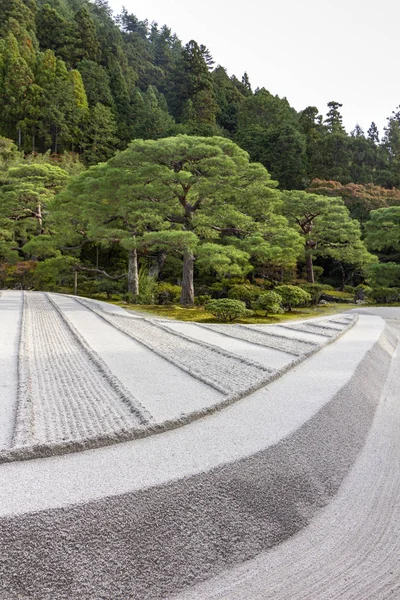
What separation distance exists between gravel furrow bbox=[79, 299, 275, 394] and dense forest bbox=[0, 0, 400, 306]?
13.6ft

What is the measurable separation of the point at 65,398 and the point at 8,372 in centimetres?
91

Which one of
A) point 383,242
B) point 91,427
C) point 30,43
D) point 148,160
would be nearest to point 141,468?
point 91,427

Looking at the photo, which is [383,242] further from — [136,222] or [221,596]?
[221,596]

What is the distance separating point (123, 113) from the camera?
95.4 feet

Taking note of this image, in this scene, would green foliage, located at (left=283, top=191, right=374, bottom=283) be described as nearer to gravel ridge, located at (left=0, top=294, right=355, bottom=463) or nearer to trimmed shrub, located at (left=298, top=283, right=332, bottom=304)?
trimmed shrub, located at (left=298, top=283, right=332, bottom=304)

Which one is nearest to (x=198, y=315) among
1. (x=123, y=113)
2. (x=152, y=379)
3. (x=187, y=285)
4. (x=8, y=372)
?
(x=187, y=285)

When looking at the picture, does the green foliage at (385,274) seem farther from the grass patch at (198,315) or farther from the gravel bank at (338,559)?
the gravel bank at (338,559)

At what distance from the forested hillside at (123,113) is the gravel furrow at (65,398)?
68.3ft

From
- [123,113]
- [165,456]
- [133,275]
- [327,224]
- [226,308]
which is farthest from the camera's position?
[123,113]

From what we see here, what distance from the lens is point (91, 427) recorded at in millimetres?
2174

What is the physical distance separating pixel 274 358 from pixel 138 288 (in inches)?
355

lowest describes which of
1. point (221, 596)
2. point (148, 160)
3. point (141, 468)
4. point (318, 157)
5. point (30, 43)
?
point (221, 596)

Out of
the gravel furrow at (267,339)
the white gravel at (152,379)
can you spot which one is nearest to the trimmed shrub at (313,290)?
the gravel furrow at (267,339)

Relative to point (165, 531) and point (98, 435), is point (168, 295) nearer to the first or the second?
point (98, 435)
